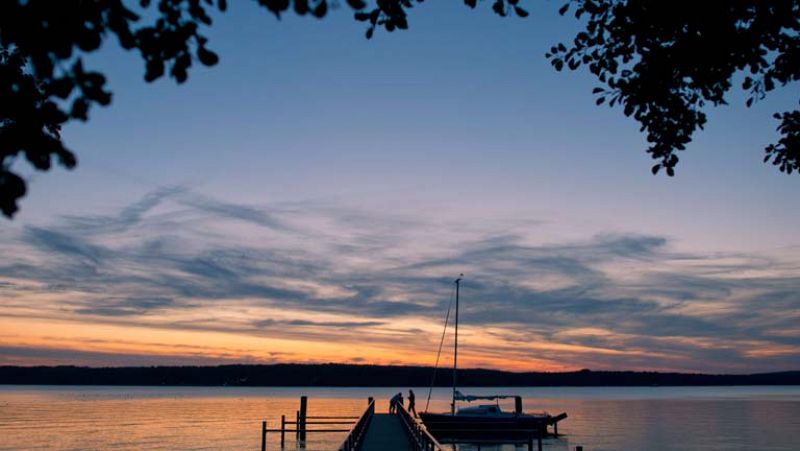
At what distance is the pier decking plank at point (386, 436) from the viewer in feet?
100.0

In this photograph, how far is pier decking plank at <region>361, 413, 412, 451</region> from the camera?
3047 centimetres

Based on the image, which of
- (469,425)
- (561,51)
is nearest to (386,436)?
(469,425)

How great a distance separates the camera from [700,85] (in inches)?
425

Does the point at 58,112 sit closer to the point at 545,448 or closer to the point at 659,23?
the point at 659,23

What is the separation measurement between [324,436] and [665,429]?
33.6 metres

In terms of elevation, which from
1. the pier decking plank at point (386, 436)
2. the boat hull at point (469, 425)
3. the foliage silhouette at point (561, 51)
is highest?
the foliage silhouette at point (561, 51)

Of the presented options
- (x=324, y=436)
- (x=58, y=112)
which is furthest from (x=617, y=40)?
(x=324, y=436)

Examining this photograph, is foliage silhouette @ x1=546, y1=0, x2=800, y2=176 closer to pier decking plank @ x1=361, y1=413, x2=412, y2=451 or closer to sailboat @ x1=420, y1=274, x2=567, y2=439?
pier decking plank @ x1=361, y1=413, x2=412, y2=451

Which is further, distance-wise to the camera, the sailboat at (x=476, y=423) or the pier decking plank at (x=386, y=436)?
the sailboat at (x=476, y=423)

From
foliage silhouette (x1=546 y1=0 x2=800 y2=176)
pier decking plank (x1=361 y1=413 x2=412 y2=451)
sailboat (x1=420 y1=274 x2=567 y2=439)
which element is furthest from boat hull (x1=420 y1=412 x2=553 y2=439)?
foliage silhouette (x1=546 y1=0 x2=800 y2=176)

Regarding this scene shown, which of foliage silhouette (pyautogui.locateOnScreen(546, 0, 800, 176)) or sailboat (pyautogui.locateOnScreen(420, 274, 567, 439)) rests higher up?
foliage silhouette (pyautogui.locateOnScreen(546, 0, 800, 176))

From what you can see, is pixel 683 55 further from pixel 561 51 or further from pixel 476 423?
pixel 476 423

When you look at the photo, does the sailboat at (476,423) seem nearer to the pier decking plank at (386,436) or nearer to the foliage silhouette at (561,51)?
the pier decking plank at (386,436)

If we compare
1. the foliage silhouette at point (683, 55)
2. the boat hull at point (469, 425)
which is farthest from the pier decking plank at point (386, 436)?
the foliage silhouette at point (683, 55)
